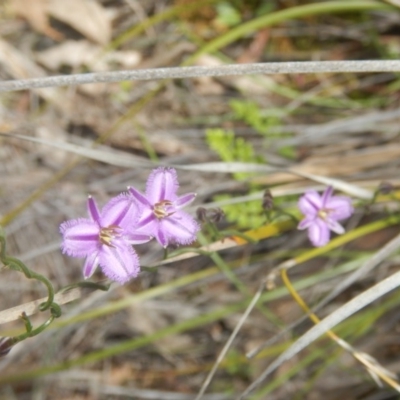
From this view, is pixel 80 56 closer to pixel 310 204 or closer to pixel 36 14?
pixel 36 14

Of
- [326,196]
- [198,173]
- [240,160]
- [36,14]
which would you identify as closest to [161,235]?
[326,196]


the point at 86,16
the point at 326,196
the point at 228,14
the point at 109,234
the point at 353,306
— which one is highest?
the point at 86,16

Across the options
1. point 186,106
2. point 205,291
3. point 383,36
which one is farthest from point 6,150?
point 383,36

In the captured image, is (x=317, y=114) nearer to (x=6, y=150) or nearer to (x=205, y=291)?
(x=205, y=291)

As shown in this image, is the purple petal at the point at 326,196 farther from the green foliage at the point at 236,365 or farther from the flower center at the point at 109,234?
the green foliage at the point at 236,365

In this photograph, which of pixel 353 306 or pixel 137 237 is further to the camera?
pixel 353 306

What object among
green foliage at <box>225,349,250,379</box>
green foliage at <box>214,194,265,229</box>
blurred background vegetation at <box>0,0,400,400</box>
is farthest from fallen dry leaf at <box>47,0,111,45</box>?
green foliage at <box>225,349,250,379</box>

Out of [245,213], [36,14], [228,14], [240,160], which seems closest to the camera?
[245,213]
